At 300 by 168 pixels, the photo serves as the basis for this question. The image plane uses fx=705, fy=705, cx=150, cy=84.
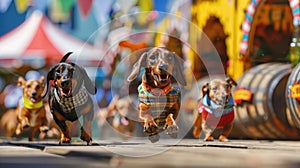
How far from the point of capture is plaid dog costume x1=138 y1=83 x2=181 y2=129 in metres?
8.02

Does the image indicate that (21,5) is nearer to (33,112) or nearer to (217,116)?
(33,112)

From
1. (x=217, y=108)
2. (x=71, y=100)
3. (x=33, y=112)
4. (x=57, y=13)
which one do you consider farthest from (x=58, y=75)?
(x=57, y=13)

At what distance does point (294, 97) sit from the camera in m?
11.9

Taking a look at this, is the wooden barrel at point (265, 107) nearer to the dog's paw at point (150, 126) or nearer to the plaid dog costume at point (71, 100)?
the plaid dog costume at point (71, 100)

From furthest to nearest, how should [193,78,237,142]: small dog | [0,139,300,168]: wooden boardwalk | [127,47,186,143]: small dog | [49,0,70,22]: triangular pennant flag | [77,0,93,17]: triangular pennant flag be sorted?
[77,0,93,17]: triangular pennant flag
[49,0,70,22]: triangular pennant flag
[193,78,237,142]: small dog
[127,47,186,143]: small dog
[0,139,300,168]: wooden boardwalk

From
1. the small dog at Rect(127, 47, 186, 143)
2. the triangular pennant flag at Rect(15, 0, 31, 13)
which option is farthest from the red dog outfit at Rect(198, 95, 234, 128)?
the triangular pennant flag at Rect(15, 0, 31, 13)

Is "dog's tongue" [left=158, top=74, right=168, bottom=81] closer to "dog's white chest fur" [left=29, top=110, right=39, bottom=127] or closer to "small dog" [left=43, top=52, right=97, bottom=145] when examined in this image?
"small dog" [left=43, top=52, right=97, bottom=145]

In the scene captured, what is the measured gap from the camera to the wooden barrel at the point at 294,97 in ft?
38.8

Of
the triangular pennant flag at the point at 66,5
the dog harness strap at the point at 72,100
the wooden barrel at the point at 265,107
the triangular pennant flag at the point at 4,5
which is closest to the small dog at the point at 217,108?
the wooden barrel at the point at 265,107

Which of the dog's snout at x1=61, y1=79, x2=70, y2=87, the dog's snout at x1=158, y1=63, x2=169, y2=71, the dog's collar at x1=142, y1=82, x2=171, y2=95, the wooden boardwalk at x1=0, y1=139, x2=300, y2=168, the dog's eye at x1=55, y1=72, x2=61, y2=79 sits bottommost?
the wooden boardwalk at x1=0, y1=139, x2=300, y2=168

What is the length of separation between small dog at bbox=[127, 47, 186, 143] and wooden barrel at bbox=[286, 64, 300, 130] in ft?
13.7

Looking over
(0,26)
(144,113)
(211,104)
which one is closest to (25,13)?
(0,26)

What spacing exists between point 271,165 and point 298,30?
21.4 ft

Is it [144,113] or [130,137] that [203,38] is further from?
[144,113]
